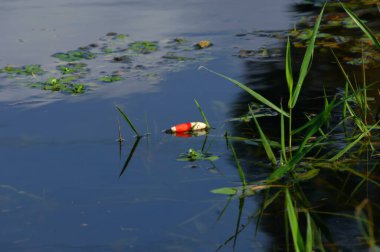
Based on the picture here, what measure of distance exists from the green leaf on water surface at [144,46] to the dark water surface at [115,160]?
0.55 ft

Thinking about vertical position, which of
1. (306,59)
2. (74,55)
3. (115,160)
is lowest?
(115,160)

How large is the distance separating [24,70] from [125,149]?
1.53 meters

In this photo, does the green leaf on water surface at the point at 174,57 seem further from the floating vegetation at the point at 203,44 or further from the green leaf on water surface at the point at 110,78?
the green leaf on water surface at the point at 110,78

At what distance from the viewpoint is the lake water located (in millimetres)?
2611

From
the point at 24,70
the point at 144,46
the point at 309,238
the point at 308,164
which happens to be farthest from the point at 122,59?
the point at 309,238

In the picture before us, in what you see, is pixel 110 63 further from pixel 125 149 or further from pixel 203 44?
pixel 125 149

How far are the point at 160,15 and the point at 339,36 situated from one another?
1.42m

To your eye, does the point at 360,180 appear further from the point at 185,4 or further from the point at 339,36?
the point at 185,4

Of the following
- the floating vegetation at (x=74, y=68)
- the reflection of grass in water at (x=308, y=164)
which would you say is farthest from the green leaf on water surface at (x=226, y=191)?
the floating vegetation at (x=74, y=68)

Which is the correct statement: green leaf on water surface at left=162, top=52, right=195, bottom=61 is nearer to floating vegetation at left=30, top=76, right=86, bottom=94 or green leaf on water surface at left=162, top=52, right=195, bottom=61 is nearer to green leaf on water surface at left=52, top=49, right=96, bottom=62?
green leaf on water surface at left=52, top=49, right=96, bottom=62

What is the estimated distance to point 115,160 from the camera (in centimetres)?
327

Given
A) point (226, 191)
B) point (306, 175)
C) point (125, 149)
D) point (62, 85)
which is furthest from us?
point (62, 85)

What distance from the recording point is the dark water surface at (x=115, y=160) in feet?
8.55

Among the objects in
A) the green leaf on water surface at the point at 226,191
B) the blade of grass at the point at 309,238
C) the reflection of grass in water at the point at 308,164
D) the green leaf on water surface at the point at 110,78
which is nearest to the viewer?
the blade of grass at the point at 309,238
